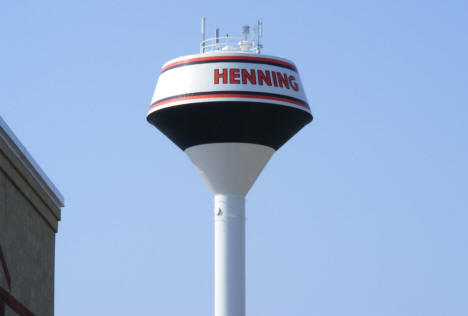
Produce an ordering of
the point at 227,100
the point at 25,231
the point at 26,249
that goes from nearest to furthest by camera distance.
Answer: the point at 25,231, the point at 26,249, the point at 227,100

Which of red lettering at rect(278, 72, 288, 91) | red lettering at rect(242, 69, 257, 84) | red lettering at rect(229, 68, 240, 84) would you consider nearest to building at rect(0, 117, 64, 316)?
red lettering at rect(229, 68, 240, 84)

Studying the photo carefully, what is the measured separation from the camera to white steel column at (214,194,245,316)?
4025 centimetres

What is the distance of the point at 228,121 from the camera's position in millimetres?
39688

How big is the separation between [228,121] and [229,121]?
4 centimetres

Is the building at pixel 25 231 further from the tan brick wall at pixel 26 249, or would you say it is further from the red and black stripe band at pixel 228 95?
the red and black stripe band at pixel 228 95

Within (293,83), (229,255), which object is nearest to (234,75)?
(293,83)

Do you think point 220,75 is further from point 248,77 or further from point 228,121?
point 228,121

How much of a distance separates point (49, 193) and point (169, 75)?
33.0ft

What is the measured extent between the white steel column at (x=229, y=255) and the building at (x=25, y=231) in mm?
8265

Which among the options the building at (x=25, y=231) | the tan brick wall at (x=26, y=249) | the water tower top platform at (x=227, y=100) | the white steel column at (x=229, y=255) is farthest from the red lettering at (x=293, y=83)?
the tan brick wall at (x=26, y=249)

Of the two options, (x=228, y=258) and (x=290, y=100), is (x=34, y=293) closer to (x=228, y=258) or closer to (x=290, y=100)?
(x=228, y=258)

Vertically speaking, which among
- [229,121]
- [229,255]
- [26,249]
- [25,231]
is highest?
[229,121]

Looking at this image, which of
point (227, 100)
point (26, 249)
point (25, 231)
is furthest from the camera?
point (227, 100)

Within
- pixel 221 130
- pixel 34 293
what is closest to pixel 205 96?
pixel 221 130
